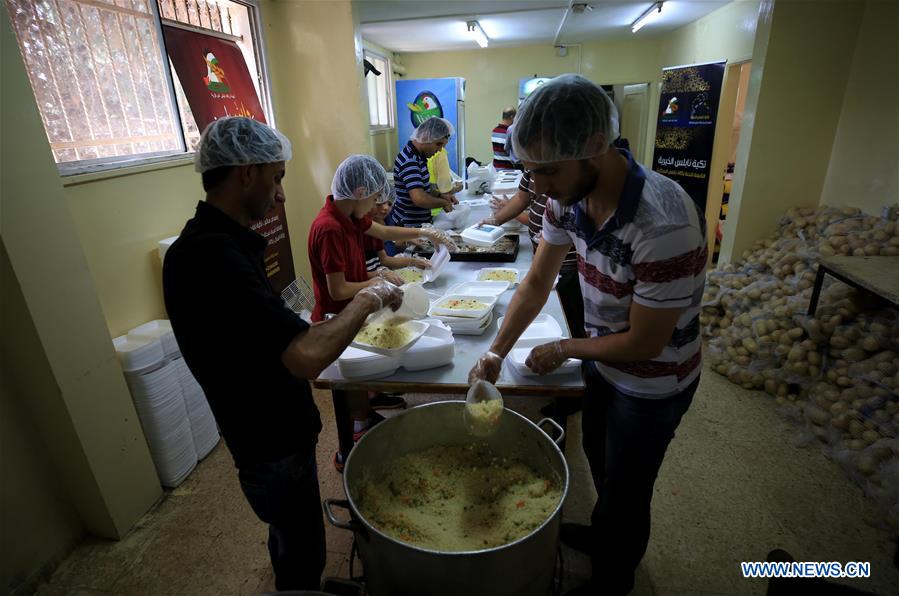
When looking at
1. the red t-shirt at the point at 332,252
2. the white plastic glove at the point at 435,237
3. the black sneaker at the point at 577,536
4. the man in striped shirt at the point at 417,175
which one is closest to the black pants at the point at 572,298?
the white plastic glove at the point at 435,237

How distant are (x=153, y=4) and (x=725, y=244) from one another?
15.5 feet

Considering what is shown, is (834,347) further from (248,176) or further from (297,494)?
(248,176)

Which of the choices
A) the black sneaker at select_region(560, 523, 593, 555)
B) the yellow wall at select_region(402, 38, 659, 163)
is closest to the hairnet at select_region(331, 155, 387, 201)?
the black sneaker at select_region(560, 523, 593, 555)

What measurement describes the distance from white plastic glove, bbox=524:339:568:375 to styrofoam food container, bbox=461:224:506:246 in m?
1.78

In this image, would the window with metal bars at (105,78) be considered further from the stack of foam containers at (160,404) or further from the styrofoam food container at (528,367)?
the styrofoam food container at (528,367)

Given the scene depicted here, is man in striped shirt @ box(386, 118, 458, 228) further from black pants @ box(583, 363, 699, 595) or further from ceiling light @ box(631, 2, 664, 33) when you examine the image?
ceiling light @ box(631, 2, 664, 33)

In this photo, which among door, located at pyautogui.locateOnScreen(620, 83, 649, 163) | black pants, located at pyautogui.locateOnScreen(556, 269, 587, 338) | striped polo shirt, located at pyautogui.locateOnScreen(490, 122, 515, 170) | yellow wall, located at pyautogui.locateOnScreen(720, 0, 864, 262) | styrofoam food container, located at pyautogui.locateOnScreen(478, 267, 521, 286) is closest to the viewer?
styrofoam food container, located at pyautogui.locateOnScreen(478, 267, 521, 286)

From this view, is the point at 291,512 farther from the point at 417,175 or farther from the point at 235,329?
the point at 417,175

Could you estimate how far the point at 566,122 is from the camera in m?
1.17

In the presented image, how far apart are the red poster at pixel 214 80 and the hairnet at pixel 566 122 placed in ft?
5.79

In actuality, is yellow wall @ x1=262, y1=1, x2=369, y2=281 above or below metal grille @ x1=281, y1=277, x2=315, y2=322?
above

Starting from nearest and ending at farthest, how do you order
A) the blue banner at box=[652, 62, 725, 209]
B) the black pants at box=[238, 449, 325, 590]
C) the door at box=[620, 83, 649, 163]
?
1. the black pants at box=[238, 449, 325, 590]
2. the blue banner at box=[652, 62, 725, 209]
3. the door at box=[620, 83, 649, 163]

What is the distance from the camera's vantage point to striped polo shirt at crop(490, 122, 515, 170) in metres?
5.83

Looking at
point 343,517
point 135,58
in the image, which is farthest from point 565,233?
point 135,58
